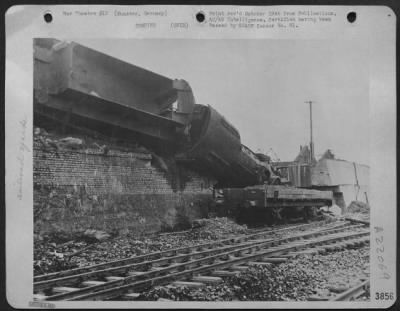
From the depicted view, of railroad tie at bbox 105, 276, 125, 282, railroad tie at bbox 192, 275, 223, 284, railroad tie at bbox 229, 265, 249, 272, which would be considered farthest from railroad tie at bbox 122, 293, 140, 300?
railroad tie at bbox 229, 265, 249, 272

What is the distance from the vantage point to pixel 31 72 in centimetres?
380

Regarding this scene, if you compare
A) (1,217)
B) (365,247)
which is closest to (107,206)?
(1,217)

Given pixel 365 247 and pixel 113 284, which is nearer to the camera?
pixel 113 284

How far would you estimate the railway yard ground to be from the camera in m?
3.68

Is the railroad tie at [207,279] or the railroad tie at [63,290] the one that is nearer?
the railroad tie at [63,290]

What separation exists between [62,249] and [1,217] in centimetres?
51

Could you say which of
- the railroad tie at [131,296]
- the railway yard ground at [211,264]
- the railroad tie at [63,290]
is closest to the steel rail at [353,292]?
the railway yard ground at [211,264]

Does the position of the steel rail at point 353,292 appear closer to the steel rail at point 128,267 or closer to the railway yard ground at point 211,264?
the railway yard ground at point 211,264

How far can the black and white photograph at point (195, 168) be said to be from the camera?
376 cm

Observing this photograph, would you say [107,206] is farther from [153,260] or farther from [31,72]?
[31,72]

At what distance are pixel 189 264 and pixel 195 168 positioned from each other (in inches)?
28.5

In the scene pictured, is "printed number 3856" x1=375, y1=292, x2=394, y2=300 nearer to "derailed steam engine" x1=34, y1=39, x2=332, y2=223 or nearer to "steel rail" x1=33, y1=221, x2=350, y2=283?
"steel rail" x1=33, y1=221, x2=350, y2=283

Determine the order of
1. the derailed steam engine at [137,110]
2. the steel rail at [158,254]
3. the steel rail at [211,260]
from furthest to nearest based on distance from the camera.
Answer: the derailed steam engine at [137,110], the steel rail at [158,254], the steel rail at [211,260]

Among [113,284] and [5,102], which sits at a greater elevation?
[5,102]
